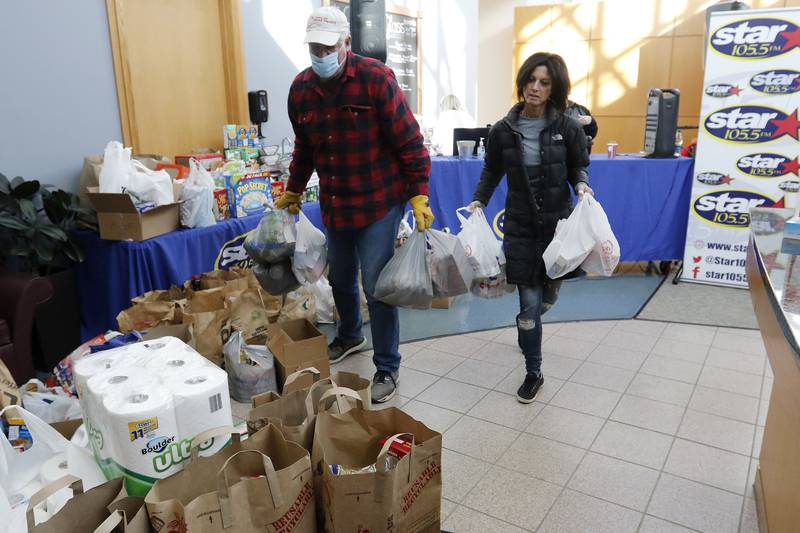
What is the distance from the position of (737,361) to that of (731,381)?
0.28 metres

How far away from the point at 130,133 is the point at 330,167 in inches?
74.1

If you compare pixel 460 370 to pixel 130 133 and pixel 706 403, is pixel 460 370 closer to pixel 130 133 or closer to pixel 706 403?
pixel 706 403

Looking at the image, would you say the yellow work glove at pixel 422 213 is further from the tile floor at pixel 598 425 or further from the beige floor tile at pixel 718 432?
the beige floor tile at pixel 718 432

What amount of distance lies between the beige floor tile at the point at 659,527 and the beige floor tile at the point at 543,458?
0.99ft

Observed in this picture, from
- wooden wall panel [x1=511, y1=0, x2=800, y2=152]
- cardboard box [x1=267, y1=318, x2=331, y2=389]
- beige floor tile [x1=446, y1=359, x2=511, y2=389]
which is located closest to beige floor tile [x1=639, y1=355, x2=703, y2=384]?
beige floor tile [x1=446, y1=359, x2=511, y2=389]

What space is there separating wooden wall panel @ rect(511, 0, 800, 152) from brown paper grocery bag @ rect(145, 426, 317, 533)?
724 cm

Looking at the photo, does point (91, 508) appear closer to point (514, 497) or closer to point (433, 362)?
point (514, 497)

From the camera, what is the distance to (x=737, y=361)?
3.09 meters

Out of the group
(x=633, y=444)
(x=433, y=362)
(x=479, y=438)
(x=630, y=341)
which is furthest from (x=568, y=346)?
(x=479, y=438)

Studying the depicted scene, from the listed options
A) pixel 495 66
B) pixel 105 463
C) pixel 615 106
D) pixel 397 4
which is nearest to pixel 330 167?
pixel 105 463

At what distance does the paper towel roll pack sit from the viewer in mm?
1229

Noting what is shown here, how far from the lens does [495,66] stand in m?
9.24

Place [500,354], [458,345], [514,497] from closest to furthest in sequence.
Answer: [514,497]
[500,354]
[458,345]

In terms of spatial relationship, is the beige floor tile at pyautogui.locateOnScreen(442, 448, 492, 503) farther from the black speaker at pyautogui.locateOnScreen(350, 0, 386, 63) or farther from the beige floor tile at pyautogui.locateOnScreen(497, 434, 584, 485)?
the black speaker at pyautogui.locateOnScreen(350, 0, 386, 63)
